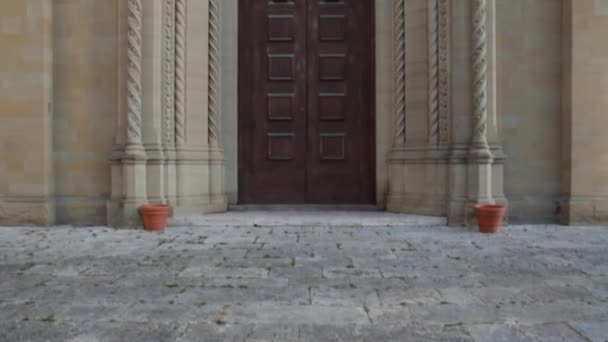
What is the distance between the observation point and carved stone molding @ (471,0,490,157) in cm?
605

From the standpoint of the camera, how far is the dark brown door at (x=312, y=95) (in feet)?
24.0

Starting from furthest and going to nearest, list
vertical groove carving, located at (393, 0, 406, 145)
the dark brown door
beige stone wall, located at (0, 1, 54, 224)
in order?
1. the dark brown door
2. vertical groove carving, located at (393, 0, 406, 145)
3. beige stone wall, located at (0, 1, 54, 224)

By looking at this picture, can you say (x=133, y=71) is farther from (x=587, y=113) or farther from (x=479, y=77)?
(x=587, y=113)

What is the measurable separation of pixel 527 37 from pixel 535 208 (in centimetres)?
227

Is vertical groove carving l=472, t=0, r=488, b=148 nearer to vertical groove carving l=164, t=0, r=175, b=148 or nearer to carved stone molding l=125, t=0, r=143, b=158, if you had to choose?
vertical groove carving l=164, t=0, r=175, b=148

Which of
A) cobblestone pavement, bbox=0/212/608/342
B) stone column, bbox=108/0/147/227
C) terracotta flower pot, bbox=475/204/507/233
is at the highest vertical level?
stone column, bbox=108/0/147/227

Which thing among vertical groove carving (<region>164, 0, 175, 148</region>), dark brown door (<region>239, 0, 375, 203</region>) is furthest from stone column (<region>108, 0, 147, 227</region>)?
dark brown door (<region>239, 0, 375, 203</region>)

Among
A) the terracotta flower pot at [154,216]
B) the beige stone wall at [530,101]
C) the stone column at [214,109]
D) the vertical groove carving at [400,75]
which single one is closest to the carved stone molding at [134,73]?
the terracotta flower pot at [154,216]

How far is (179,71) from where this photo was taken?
662cm

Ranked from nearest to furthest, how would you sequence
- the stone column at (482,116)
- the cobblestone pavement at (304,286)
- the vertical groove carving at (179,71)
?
the cobblestone pavement at (304,286), the stone column at (482,116), the vertical groove carving at (179,71)

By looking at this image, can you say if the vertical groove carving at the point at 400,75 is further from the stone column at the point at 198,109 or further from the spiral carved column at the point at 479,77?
the stone column at the point at 198,109

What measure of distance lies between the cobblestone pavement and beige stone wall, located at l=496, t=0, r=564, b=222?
3.03ft

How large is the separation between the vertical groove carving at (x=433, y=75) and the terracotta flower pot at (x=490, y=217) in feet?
4.16

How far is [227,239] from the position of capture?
16.7ft
